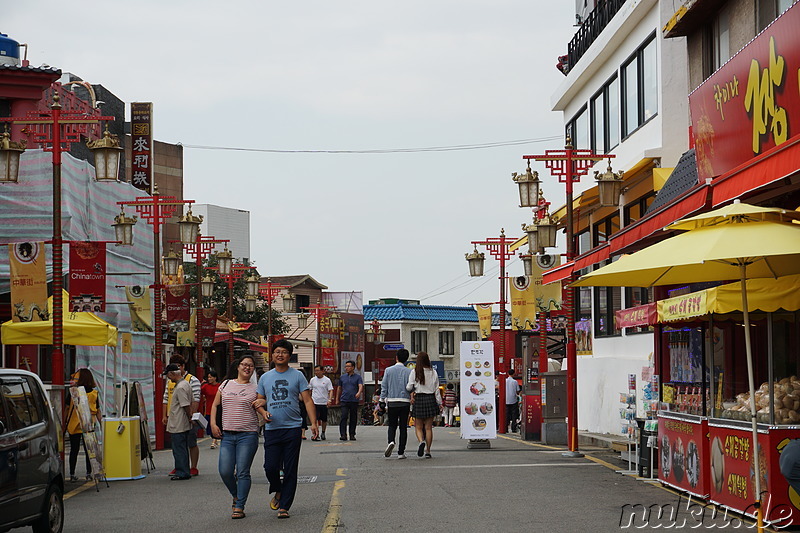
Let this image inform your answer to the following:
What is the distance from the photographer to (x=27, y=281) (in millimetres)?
21109

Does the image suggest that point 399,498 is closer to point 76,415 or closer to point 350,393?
point 76,415

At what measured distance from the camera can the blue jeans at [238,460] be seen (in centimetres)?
1195

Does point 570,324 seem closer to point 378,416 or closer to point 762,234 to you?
point 762,234

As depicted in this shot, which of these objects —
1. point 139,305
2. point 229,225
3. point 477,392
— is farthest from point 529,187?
point 229,225

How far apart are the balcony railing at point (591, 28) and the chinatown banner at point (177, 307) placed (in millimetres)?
13302

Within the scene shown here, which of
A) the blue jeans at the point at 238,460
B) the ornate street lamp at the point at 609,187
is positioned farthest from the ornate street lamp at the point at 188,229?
the blue jeans at the point at 238,460

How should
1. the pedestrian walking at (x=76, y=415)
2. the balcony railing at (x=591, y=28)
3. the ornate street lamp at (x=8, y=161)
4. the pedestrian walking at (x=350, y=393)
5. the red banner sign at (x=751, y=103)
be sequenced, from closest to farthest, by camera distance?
the red banner sign at (x=751, y=103)
the pedestrian walking at (x=76, y=415)
the ornate street lamp at (x=8, y=161)
the pedestrian walking at (x=350, y=393)
the balcony railing at (x=591, y=28)

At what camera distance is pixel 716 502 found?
12.0 m

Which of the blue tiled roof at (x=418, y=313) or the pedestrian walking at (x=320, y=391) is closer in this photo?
the pedestrian walking at (x=320, y=391)

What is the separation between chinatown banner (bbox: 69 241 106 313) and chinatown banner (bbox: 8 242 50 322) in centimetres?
62

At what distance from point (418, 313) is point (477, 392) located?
69.8 meters

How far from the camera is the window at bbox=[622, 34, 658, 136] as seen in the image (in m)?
24.2

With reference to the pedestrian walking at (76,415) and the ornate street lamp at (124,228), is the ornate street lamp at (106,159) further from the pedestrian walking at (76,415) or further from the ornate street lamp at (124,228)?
the ornate street lamp at (124,228)

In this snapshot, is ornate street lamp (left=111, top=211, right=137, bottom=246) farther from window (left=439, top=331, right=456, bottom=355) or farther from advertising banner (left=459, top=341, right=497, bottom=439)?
window (left=439, top=331, right=456, bottom=355)
